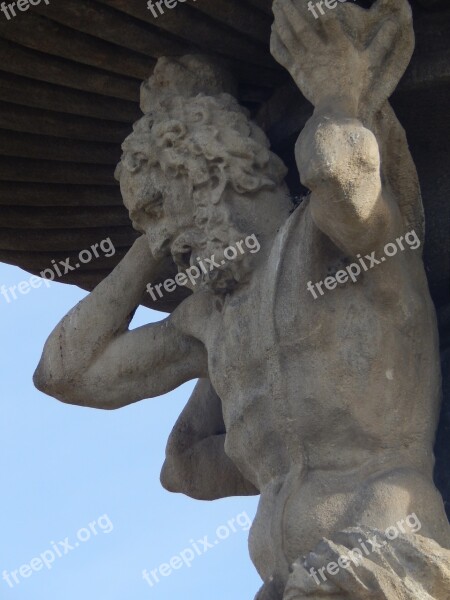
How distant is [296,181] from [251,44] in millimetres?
567

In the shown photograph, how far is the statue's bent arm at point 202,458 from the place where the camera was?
6418mm

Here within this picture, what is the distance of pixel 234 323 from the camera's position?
5.68 meters

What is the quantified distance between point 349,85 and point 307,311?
0.77 m

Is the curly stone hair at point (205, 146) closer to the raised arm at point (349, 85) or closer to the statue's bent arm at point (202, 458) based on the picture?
the raised arm at point (349, 85)

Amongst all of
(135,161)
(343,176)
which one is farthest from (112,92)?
(343,176)

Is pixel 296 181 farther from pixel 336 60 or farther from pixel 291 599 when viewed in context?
pixel 291 599

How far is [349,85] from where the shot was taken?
5.28m

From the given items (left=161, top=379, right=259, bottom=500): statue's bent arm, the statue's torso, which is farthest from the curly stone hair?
(left=161, top=379, right=259, bottom=500): statue's bent arm

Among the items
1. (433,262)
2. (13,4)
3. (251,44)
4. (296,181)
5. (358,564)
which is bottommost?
(358,564)

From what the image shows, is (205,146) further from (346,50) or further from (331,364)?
(331,364)

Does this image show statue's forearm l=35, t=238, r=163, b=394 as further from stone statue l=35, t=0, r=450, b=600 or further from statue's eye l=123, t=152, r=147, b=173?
statue's eye l=123, t=152, r=147, b=173

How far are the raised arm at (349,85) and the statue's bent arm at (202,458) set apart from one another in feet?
4.43

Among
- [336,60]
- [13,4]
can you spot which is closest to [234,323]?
[336,60]

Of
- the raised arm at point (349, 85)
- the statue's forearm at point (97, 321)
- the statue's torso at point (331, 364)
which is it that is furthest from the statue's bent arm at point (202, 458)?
the raised arm at point (349, 85)
